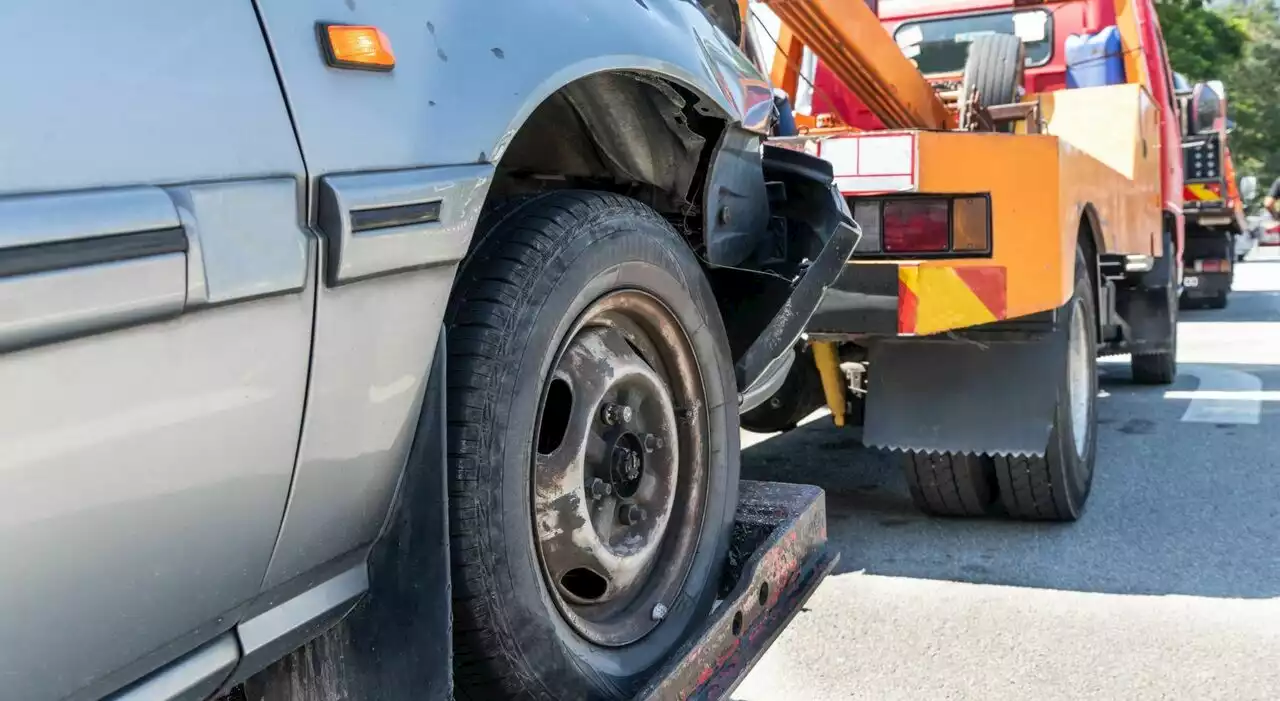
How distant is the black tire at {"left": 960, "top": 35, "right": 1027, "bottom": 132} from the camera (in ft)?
18.1

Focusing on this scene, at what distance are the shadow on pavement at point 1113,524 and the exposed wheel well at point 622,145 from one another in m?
2.23

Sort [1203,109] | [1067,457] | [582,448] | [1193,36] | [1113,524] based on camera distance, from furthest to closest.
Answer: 1. [1193,36]
2. [1203,109]
3. [1113,524]
4. [1067,457]
5. [582,448]

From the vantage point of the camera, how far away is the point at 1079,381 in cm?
501

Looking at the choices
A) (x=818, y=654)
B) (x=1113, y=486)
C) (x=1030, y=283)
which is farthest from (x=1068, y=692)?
(x=1113, y=486)

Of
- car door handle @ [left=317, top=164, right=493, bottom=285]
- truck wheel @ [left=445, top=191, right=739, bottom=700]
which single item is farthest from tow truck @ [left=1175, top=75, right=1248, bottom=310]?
car door handle @ [left=317, top=164, right=493, bottom=285]

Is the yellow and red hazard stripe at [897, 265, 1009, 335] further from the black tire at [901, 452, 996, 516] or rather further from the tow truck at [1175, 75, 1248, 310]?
the tow truck at [1175, 75, 1248, 310]

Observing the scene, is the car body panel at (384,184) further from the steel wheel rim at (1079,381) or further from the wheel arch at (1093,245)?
the steel wheel rim at (1079,381)

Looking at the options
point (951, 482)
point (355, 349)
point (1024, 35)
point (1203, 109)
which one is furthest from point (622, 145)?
point (1203, 109)

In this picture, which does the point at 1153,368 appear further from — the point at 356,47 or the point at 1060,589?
the point at 356,47

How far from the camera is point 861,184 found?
3885 mm

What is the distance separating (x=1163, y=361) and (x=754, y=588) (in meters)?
6.76

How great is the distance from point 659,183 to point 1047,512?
2.86m

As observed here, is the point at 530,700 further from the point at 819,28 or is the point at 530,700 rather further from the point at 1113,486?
the point at 1113,486

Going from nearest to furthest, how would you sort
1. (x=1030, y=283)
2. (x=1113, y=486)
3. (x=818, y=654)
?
(x=818, y=654)
(x=1030, y=283)
(x=1113, y=486)
